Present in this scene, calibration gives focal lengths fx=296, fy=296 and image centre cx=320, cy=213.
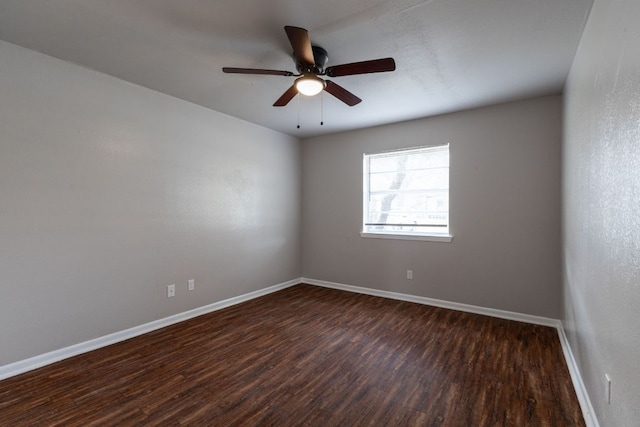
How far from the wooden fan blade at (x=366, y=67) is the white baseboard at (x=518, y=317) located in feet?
7.79

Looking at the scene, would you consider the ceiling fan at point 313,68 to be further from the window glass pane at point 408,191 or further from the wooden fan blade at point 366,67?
the window glass pane at point 408,191

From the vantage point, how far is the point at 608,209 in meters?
1.41

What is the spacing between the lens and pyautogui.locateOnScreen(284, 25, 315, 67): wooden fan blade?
1.71 m

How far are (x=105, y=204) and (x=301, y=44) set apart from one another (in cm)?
230

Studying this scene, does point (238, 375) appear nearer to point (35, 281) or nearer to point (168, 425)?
point (168, 425)

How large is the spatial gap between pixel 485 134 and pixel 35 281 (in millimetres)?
4657

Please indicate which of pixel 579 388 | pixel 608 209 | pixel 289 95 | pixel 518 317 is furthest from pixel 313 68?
pixel 518 317

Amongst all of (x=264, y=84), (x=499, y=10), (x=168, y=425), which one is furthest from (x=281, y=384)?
(x=499, y=10)

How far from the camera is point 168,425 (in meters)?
1.73

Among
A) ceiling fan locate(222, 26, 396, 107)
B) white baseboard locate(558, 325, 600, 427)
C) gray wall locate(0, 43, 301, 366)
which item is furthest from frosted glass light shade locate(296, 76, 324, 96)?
white baseboard locate(558, 325, 600, 427)

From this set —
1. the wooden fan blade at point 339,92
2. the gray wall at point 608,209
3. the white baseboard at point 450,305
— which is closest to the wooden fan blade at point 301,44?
the wooden fan blade at point 339,92

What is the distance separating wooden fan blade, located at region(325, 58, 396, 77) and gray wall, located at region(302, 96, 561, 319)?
2.14m

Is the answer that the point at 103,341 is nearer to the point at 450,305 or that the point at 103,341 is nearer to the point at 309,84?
the point at 309,84

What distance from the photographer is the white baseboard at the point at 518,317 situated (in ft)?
5.97
